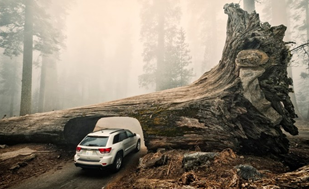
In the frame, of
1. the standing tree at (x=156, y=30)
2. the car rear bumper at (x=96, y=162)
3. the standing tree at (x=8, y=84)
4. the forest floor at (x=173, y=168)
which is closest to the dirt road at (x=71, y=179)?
the forest floor at (x=173, y=168)

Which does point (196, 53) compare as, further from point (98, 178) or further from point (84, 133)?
point (98, 178)

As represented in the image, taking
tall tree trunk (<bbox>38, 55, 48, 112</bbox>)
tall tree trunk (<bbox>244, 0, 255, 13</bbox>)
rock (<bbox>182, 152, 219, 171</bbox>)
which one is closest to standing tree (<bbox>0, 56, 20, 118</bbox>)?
tall tree trunk (<bbox>38, 55, 48, 112</bbox>)

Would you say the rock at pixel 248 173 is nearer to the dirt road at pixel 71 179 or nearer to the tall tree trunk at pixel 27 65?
the dirt road at pixel 71 179

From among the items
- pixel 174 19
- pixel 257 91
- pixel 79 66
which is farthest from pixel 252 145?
pixel 79 66

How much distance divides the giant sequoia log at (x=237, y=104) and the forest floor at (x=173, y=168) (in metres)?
0.67

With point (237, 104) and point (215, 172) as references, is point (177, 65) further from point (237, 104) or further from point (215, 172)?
point (215, 172)

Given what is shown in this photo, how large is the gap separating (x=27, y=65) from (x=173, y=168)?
17.3 m

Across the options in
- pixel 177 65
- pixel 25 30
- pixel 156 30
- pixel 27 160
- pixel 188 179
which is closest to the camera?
pixel 188 179

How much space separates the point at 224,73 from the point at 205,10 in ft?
105

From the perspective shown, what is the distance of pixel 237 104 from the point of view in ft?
21.4

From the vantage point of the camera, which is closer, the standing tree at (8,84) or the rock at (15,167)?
the rock at (15,167)

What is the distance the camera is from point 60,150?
9.04m

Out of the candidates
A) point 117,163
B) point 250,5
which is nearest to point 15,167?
point 117,163

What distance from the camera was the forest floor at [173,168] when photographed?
3.75m
